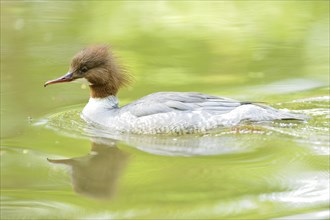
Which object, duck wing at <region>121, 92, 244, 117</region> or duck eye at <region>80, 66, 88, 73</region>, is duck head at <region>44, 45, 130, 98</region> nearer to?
duck eye at <region>80, 66, 88, 73</region>

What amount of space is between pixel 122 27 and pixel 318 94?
437 cm

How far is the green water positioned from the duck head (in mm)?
290

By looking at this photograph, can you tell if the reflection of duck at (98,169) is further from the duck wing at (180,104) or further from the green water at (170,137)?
the duck wing at (180,104)

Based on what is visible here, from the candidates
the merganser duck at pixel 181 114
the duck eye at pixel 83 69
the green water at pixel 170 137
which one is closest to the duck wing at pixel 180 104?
the merganser duck at pixel 181 114

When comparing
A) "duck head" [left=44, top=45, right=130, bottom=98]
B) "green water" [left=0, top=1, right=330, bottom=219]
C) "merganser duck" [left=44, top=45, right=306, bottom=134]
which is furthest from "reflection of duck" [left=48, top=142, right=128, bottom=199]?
"duck head" [left=44, top=45, right=130, bottom=98]

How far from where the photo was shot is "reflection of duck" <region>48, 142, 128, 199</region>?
20.4 feet

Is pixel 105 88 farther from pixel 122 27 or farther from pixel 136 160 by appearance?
pixel 122 27

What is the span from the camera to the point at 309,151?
23.1 feet

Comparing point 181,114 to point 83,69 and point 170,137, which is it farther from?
point 83,69

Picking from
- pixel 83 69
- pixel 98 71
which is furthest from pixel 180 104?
pixel 83 69

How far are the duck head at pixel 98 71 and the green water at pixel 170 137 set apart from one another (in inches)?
11.4

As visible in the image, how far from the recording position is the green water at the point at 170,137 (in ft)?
19.3

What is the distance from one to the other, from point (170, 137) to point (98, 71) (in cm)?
118

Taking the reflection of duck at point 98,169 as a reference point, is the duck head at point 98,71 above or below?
above
